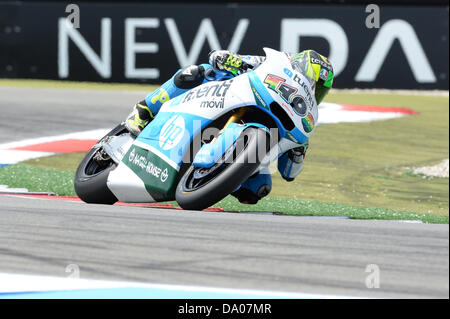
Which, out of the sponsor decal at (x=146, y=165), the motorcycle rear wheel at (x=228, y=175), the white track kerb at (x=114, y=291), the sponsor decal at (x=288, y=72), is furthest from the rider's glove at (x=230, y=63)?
the white track kerb at (x=114, y=291)

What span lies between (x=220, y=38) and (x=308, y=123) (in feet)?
42.4

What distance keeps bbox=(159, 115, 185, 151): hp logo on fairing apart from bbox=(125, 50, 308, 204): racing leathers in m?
0.44

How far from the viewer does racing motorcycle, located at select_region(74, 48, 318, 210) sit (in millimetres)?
5117

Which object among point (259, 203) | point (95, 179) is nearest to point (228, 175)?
point (95, 179)

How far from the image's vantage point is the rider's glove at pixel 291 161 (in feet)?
19.1

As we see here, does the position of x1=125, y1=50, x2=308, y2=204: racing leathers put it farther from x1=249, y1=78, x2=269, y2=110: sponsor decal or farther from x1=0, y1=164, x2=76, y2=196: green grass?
x1=0, y1=164, x2=76, y2=196: green grass

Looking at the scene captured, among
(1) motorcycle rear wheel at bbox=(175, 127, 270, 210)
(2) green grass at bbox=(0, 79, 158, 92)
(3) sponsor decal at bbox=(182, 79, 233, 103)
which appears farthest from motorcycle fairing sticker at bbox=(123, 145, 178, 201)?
(2) green grass at bbox=(0, 79, 158, 92)

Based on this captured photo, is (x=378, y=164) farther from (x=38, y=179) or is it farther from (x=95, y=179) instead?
(x=95, y=179)

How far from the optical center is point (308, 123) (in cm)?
543

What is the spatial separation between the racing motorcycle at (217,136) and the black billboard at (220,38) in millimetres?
12294

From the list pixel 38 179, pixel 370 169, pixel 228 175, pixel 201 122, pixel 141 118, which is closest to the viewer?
pixel 228 175

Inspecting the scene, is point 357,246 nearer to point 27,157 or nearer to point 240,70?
point 240,70

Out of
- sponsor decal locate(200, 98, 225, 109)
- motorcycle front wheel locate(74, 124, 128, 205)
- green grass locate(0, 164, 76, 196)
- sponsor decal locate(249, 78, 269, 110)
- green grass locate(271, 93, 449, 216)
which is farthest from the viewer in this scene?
green grass locate(271, 93, 449, 216)

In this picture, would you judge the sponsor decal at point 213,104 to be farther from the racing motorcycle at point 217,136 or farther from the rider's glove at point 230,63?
the rider's glove at point 230,63
